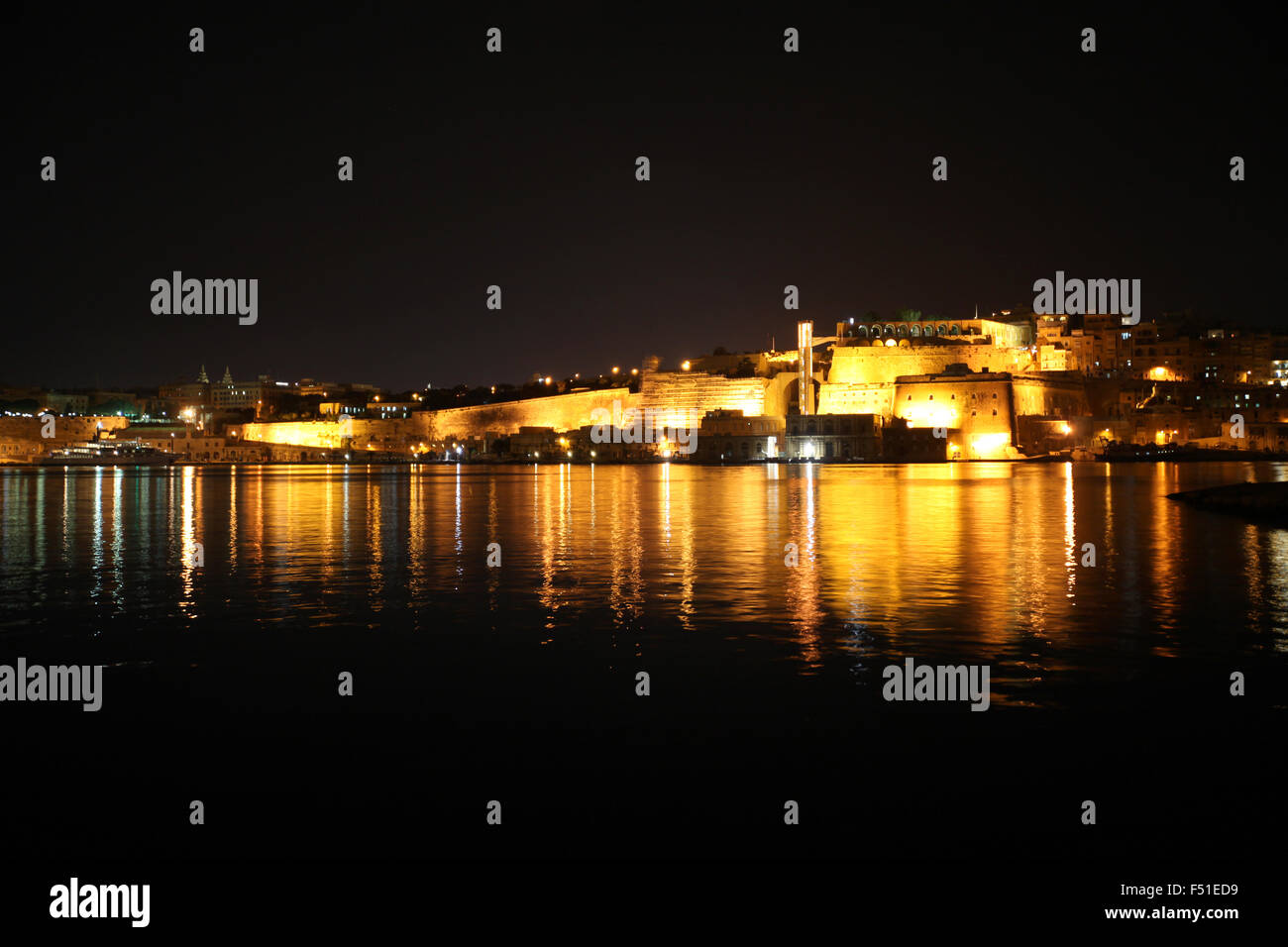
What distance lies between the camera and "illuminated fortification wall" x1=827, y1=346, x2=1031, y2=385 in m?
70.7

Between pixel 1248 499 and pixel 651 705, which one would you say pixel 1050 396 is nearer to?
pixel 1248 499

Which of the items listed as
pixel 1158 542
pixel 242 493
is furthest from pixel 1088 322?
pixel 1158 542

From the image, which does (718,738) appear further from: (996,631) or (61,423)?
(61,423)

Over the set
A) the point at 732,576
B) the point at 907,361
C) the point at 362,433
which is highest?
the point at 907,361

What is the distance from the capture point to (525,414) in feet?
294

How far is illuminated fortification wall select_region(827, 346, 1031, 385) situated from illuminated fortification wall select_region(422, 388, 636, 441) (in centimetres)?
1651

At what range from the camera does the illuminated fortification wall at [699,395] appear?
74.9 metres

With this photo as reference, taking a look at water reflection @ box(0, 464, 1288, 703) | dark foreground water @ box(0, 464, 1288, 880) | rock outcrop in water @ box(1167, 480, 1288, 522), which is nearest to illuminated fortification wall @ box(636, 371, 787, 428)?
rock outcrop in water @ box(1167, 480, 1288, 522)

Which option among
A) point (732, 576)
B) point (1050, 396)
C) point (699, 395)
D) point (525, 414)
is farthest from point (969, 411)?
point (732, 576)

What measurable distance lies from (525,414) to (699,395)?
18.4m

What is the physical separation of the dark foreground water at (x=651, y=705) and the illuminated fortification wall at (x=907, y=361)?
195 feet

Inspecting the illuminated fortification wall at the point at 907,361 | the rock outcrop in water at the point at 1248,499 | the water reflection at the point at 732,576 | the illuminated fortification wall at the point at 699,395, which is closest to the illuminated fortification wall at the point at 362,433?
the illuminated fortification wall at the point at 699,395

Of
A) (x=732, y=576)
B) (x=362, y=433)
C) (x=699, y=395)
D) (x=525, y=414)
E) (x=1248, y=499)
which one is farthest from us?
(x=362, y=433)

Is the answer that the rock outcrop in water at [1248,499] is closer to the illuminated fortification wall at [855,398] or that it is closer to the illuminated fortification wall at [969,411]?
the illuminated fortification wall at [969,411]
